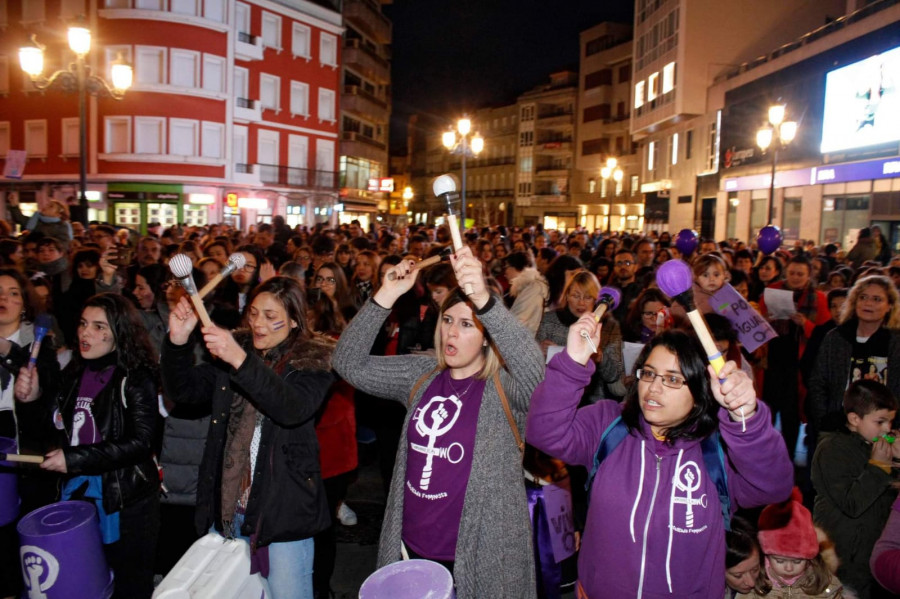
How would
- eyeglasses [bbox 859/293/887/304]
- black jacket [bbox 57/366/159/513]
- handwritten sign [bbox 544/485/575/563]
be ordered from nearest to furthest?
black jacket [bbox 57/366/159/513]
handwritten sign [bbox 544/485/575/563]
eyeglasses [bbox 859/293/887/304]

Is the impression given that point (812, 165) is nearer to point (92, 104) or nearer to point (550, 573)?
point (550, 573)

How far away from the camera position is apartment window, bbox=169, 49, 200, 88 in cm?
2934

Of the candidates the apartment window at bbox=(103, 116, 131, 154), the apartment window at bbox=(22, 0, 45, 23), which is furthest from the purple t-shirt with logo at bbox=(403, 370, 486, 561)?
the apartment window at bbox=(22, 0, 45, 23)

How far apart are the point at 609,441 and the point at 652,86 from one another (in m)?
36.0

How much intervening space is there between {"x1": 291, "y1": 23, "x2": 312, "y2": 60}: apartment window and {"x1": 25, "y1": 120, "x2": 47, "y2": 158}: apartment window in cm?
1309

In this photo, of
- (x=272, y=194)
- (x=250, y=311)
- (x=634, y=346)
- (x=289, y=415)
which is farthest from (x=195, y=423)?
(x=272, y=194)

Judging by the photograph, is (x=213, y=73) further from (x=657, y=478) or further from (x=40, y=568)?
(x=657, y=478)

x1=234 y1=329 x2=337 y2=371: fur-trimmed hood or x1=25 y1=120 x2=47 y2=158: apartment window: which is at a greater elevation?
x1=25 y1=120 x2=47 y2=158: apartment window

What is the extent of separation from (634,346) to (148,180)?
29615 millimetres

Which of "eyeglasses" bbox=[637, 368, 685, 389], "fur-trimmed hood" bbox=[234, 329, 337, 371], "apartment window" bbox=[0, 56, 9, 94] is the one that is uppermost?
"apartment window" bbox=[0, 56, 9, 94]

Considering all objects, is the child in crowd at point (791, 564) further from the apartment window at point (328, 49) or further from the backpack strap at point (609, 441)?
the apartment window at point (328, 49)

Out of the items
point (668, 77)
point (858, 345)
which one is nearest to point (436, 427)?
point (858, 345)

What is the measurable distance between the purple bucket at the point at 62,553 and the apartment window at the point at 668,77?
32934mm

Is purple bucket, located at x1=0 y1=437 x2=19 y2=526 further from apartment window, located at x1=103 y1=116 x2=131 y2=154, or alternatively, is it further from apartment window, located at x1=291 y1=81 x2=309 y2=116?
apartment window, located at x1=291 y1=81 x2=309 y2=116
